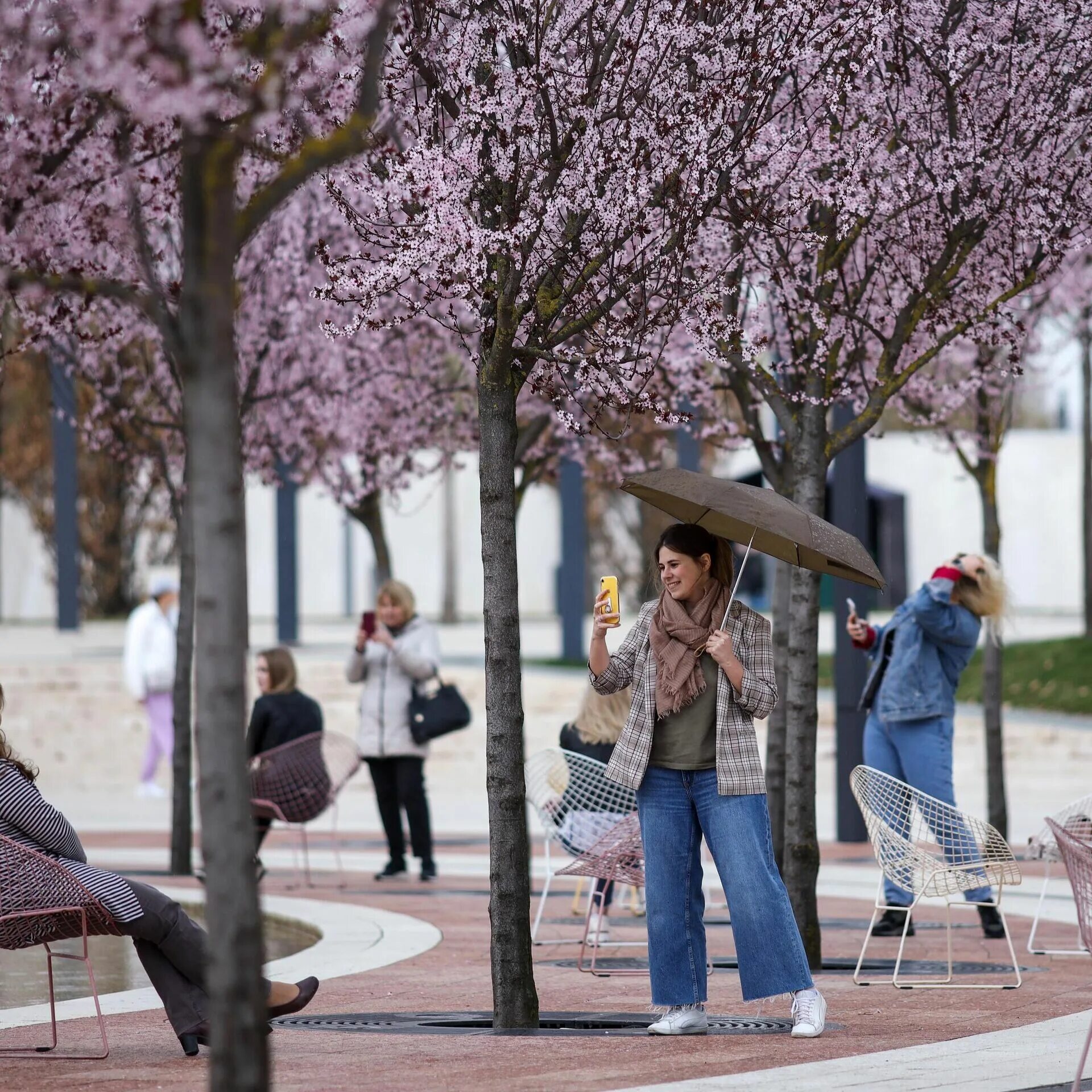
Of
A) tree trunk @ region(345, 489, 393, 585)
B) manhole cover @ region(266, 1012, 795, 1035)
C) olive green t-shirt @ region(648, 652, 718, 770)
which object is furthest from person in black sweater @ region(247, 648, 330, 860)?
olive green t-shirt @ region(648, 652, 718, 770)

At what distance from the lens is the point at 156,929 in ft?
19.7

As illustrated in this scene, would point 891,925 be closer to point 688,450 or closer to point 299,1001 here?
point 299,1001

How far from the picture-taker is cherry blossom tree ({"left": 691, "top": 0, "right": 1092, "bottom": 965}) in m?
7.48

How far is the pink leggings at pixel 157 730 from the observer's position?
18.2 meters

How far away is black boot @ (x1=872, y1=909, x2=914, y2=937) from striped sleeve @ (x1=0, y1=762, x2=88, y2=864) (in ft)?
14.8

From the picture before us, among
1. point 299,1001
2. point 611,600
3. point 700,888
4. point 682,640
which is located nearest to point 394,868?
point 700,888

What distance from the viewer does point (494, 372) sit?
21.0ft

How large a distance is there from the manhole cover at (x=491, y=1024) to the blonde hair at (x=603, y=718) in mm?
2627

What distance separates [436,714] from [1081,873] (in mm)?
6456

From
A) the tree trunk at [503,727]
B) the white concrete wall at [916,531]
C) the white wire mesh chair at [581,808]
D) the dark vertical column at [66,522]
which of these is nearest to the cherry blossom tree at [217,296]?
the tree trunk at [503,727]

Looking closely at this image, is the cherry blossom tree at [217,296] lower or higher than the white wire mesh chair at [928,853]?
higher

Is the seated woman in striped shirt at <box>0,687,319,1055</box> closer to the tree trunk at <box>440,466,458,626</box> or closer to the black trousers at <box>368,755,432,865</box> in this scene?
the black trousers at <box>368,755,432,865</box>

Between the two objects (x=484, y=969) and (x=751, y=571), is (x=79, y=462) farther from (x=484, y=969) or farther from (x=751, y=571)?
(x=484, y=969)

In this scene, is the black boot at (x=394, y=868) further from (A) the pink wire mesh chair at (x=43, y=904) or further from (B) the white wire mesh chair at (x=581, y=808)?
(A) the pink wire mesh chair at (x=43, y=904)
